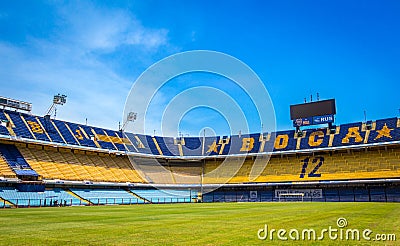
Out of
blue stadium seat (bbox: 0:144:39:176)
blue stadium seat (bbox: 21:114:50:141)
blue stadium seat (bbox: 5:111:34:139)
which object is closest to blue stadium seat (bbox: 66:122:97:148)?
blue stadium seat (bbox: 21:114:50:141)

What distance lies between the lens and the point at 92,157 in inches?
2325

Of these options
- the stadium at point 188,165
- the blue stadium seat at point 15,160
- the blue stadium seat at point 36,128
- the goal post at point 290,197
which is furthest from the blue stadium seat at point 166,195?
the blue stadium seat at point 15,160

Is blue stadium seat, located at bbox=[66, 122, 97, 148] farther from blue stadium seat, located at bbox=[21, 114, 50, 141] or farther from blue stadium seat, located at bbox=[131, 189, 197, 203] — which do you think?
blue stadium seat, located at bbox=[131, 189, 197, 203]

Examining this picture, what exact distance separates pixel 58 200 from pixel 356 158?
44516 millimetres

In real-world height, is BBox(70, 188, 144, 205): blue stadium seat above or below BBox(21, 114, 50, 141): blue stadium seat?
below

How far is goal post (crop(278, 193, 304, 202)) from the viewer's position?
5503 cm

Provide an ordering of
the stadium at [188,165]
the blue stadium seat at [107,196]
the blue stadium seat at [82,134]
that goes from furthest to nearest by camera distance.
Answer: the blue stadium seat at [82,134] < the stadium at [188,165] < the blue stadium seat at [107,196]

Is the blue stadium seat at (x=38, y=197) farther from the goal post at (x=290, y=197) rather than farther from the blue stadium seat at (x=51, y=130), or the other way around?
the goal post at (x=290, y=197)

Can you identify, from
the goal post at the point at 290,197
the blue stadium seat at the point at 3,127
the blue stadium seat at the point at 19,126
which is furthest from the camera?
the goal post at the point at 290,197

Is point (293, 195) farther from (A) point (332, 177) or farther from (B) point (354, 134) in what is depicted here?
(B) point (354, 134)

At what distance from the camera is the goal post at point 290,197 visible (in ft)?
181

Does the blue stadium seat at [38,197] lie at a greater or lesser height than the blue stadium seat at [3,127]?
lesser

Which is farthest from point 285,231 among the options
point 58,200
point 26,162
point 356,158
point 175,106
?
point 356,158

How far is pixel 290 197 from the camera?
2207 inches
